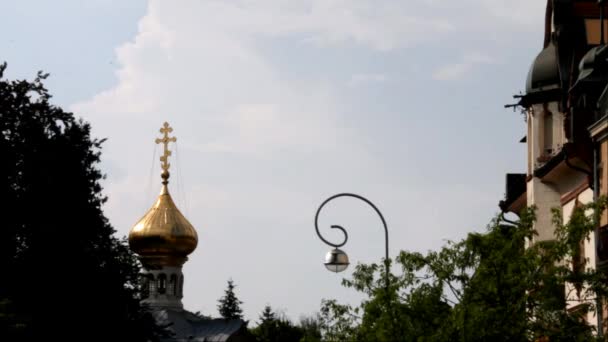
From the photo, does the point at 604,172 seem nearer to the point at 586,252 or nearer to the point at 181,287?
the point at 586,252

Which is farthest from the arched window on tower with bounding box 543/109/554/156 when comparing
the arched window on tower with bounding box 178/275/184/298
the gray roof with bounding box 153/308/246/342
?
the gray roof with bounding box 153/308/246/342

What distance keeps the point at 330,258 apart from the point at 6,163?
12979 millimetres

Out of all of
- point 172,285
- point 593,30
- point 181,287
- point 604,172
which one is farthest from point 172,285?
point 604,172

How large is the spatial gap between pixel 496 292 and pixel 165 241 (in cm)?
6649

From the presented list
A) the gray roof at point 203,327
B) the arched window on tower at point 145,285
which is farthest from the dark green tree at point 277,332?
the arched window on tower at point 145,285

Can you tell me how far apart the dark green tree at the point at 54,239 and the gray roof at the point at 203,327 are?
56.1m

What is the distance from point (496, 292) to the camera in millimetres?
27016

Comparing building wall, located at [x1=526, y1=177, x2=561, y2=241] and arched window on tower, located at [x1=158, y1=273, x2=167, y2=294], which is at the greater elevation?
arched window on tower, located at [x1=158, y1=273, x2=167, y2=294]

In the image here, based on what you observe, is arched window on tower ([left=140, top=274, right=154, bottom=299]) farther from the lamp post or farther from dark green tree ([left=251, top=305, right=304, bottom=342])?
dark green tree ([left=251, top=305, right=304, bottom=342])

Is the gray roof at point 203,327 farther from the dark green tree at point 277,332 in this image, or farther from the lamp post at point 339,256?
the lamp post at point 339,256

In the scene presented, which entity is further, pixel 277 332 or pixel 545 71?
pixel 277 332

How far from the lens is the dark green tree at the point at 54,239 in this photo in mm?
38750

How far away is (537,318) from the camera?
27.0 metres

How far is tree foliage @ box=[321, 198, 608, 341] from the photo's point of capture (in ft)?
87.0
